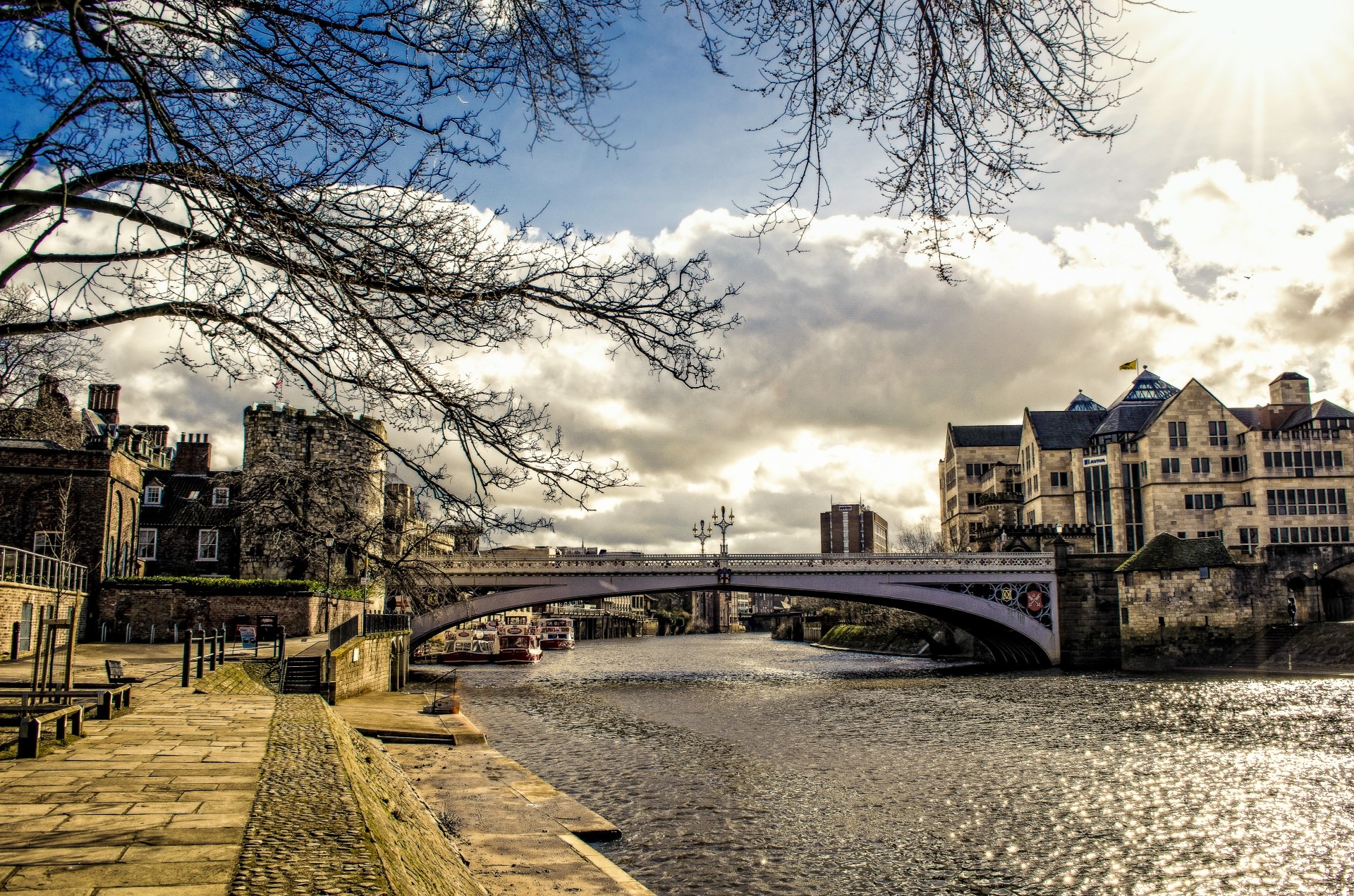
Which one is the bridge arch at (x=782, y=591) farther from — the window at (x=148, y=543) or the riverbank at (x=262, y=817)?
the riverbank at (x=262, y=817)

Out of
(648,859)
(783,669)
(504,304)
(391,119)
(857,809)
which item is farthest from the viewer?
(783,669)

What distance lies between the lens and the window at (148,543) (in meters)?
47.5

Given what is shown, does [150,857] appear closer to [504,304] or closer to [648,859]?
[504,304]

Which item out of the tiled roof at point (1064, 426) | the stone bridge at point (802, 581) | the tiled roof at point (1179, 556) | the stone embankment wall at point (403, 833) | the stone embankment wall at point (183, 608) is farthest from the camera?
the tiled roof at point (1064, 426)

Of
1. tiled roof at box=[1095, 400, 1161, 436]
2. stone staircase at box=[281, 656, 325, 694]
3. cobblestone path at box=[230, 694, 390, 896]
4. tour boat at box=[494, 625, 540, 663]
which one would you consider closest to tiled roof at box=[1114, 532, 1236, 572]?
tiled roof at box=[1095, 400, 1161, 436]

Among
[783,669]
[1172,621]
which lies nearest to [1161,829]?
[1172,621]

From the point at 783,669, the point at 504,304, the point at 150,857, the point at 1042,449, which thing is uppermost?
the point at 1042,449

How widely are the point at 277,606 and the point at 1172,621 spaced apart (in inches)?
1556

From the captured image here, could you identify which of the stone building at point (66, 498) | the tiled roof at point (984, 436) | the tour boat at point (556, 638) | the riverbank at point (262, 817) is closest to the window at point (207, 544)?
the stone building at point (66, 498)

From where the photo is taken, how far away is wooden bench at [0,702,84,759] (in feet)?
25.6

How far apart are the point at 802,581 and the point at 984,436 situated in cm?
4396

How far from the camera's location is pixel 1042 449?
7038 centimetres

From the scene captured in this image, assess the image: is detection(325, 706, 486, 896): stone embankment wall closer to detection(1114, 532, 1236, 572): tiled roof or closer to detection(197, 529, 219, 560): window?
detection(197, 529, 219, 560): window

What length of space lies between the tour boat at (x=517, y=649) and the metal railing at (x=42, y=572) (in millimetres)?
34806
